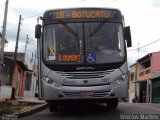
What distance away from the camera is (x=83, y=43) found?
13.2 metres

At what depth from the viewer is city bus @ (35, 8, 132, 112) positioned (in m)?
12.9

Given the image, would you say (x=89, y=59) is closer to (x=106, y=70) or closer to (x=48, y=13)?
(x=106, y=70)

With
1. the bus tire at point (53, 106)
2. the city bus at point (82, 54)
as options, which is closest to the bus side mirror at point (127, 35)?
the city bus at point (82, 54)

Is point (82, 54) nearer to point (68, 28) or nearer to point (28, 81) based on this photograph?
point (68, 28)

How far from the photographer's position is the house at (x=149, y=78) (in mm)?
49250

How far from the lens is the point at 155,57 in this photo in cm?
5159

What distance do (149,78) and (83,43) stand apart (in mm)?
39667

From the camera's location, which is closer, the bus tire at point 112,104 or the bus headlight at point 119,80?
the bus headlight at point 119,80

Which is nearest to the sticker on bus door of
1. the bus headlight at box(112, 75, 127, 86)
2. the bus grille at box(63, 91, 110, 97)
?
the bus grille at box(63, 91, 110, 97)

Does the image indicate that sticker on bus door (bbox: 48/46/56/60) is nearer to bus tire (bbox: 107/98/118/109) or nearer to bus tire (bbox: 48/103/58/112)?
bus tire (bbox: 48/103/58/112)

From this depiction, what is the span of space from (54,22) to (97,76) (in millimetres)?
2384

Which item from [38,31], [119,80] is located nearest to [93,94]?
[119,80]

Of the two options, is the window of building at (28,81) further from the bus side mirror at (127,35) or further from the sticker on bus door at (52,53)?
the bus side mirror at (127,35)

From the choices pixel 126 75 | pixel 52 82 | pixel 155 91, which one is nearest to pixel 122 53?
pixel 126 75
